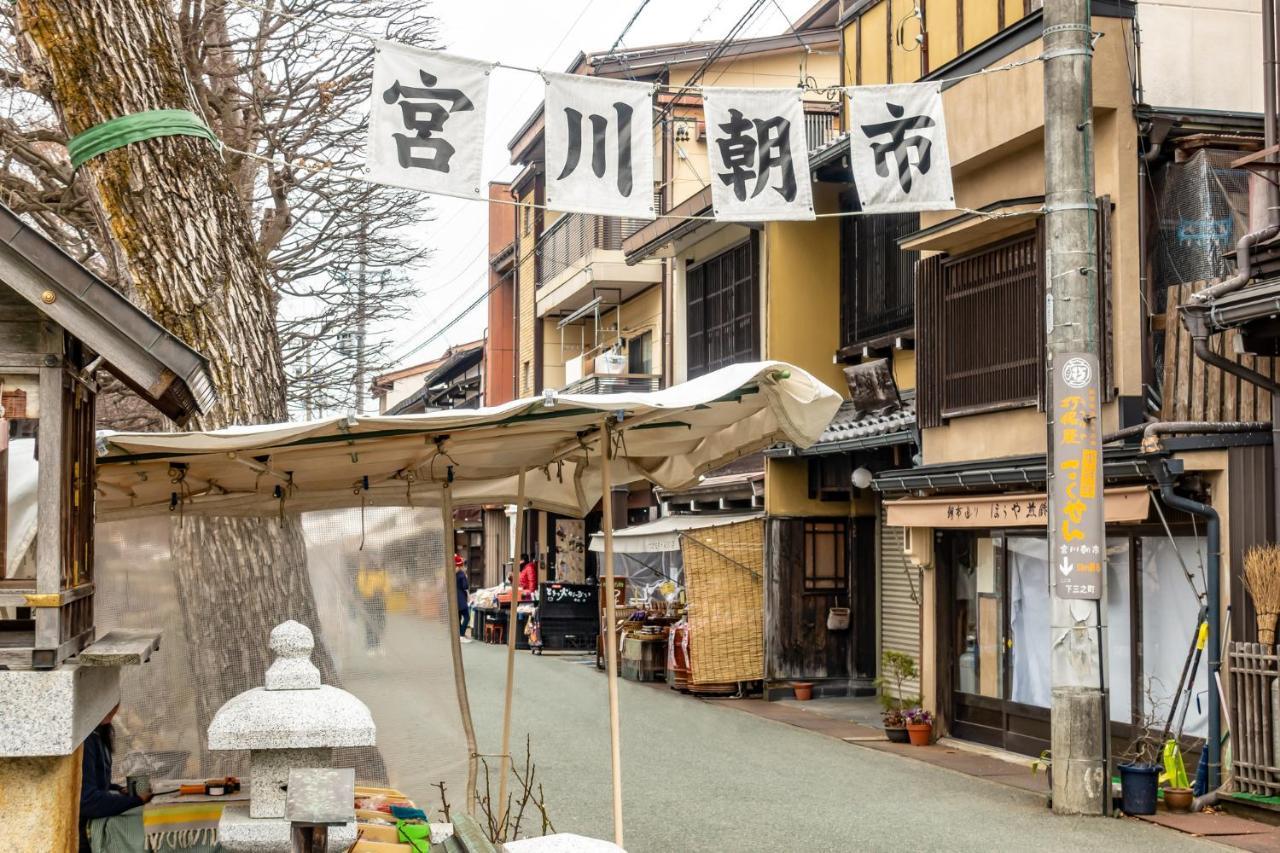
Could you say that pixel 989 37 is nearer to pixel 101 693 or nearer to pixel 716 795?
pixel 716 795

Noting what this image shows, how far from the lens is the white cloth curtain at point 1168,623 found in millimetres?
13148

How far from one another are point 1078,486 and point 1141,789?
270cm

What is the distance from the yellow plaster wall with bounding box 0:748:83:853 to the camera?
5.71 metres

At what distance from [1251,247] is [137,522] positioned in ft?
30.5

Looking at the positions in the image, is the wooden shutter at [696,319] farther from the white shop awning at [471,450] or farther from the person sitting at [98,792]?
the person sitting at [98,792]

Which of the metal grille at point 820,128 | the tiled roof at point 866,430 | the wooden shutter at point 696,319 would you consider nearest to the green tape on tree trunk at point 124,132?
the tiled roof at point 866,430

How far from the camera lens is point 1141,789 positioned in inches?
474

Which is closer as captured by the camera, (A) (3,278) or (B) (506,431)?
(A) (3,278)

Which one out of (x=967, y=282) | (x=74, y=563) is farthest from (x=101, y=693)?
(x=967, y=282)

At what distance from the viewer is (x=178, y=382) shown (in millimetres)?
6332

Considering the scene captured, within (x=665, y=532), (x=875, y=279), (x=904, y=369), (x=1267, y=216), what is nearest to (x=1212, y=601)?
(x=1267, y=216)

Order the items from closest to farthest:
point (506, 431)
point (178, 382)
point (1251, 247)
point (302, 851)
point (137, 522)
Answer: point (302, 851), point (178, 382), point (506, 431), point (137, 522), point (1251, 247)

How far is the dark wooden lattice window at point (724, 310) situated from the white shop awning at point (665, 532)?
2842 millimetres

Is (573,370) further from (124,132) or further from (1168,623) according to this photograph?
(124,132)
